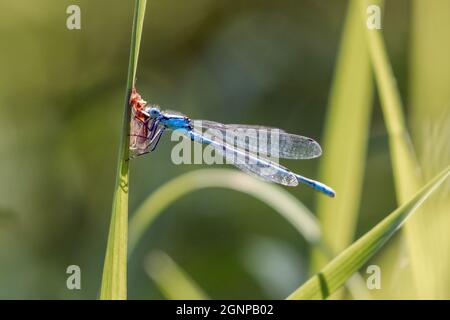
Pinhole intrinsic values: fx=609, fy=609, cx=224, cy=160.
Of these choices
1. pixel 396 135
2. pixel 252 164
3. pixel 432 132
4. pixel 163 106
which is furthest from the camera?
pixel 163 106

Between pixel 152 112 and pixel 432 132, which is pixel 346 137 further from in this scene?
pixel 152 112

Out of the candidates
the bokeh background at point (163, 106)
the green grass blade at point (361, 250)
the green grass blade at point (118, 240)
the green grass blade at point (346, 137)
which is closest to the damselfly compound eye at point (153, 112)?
the green grass blade at point (346, 137)

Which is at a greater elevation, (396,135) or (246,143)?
(246,143)

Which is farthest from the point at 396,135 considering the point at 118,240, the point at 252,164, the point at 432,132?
the point at 118,240

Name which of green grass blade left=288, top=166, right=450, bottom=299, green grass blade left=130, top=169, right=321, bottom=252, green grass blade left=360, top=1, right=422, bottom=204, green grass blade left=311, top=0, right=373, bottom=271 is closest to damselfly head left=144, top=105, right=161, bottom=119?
green grass blade left=130, top=169, right=321, bottom=252

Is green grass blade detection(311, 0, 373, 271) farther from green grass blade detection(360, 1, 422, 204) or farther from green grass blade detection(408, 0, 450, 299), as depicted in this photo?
green grass blade detection(408, 0, 450, 299)

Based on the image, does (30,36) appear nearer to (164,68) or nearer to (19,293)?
(164,68)
